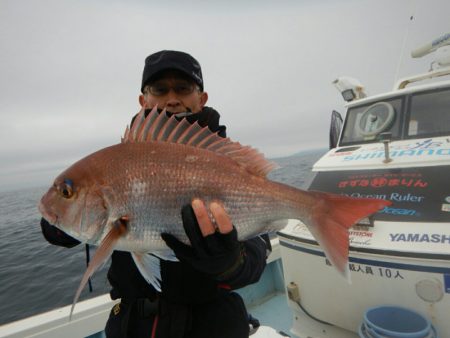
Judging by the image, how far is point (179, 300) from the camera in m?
2.00

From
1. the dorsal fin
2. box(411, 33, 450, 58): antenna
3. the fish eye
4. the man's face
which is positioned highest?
box(411, 33, 450, 58): antenna

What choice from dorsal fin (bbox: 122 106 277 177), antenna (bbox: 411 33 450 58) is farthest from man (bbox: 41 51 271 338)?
antenna (bbox: 411 33 450 58)

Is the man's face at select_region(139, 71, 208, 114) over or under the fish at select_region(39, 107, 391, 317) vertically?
over

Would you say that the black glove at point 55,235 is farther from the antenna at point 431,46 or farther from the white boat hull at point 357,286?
the antenna at point 431,46

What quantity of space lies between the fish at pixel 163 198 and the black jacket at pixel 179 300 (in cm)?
41

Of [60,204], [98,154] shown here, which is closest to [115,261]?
[60,204]

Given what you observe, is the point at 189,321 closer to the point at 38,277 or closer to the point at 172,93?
the point at 172,93

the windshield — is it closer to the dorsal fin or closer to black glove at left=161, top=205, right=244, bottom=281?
the dorsal fin

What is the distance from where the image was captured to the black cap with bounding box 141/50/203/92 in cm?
228

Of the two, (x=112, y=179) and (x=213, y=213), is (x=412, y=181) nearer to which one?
(x=213, y=213)

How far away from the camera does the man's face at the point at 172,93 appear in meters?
2.34

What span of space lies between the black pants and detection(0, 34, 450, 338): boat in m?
1.40

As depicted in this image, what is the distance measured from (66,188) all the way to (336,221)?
158 centimetres

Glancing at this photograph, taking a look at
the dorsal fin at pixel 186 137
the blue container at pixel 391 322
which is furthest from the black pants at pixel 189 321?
the blue container at pixel 391 322
